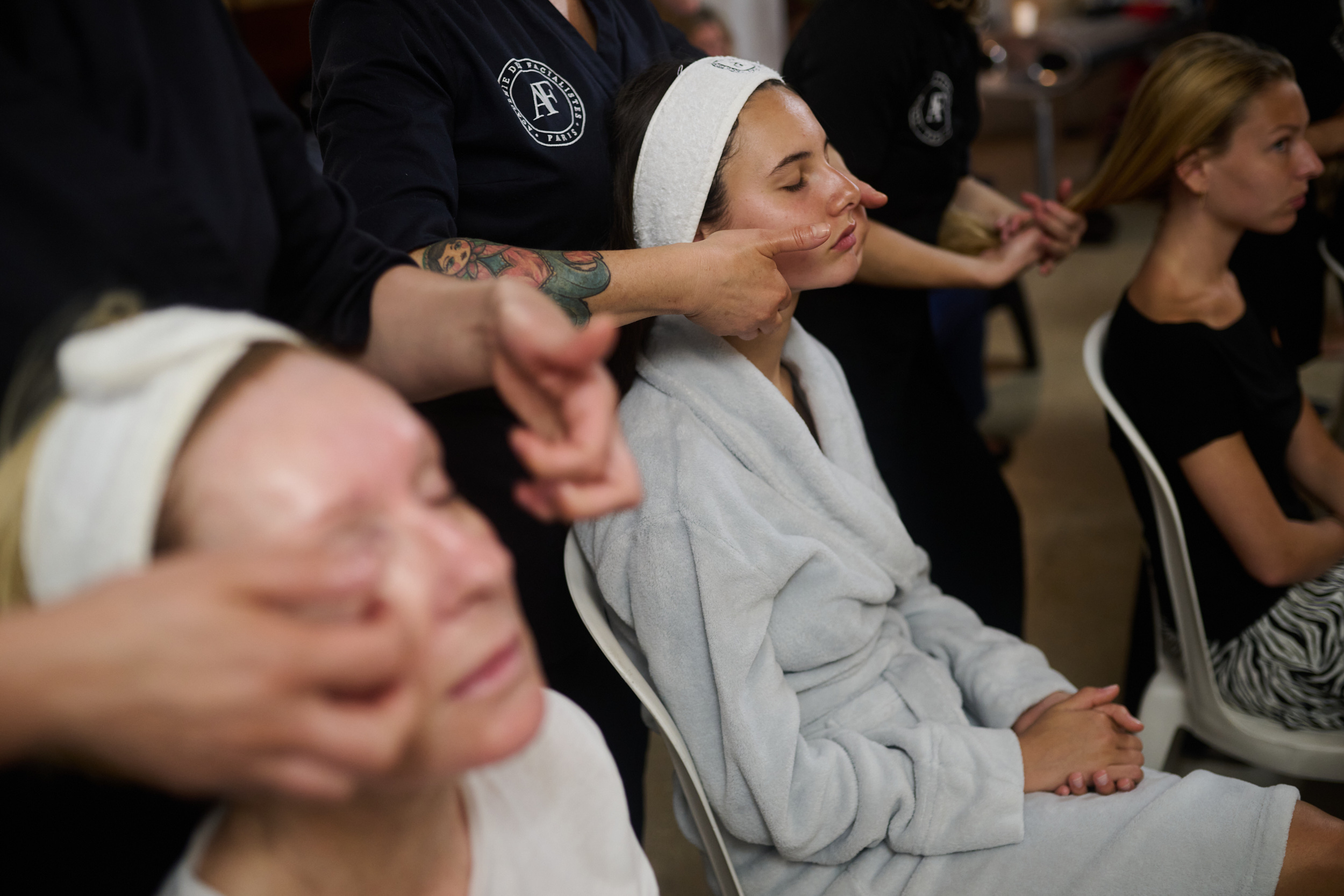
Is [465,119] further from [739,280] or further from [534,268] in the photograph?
[739,280]

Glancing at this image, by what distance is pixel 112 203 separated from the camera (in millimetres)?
576

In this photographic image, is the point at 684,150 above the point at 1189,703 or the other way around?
above

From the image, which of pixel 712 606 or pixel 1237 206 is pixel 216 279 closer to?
pixel 712 606

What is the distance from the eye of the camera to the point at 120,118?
24.1 inches

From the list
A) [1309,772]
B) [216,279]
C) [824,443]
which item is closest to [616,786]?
[216,279]

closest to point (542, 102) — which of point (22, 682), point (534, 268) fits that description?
point (534, 268)

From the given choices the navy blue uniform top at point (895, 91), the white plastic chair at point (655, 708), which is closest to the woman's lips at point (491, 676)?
the white plastic chair at point (655, 708)

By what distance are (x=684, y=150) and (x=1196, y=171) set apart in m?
0.89

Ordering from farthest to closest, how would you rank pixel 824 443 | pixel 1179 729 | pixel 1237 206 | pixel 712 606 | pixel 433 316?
pixel 1179 729 < pixel 1237 206 < pixel 824 443 < pixel 712 606 < pixel 433 316

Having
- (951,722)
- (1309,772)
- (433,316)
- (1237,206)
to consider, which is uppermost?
(433,316)

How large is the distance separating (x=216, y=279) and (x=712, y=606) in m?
0.56

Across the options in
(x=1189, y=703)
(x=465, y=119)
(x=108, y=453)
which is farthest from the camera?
(x=1189, y=703)

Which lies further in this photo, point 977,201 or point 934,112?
point 977,201

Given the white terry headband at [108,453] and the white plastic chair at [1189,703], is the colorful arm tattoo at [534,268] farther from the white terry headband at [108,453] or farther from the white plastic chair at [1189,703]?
the white plastic chair at [1189,703]
